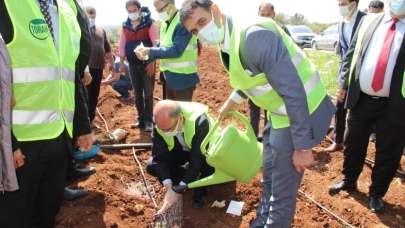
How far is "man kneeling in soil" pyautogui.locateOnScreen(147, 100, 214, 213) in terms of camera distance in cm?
307

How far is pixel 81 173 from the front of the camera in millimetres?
3971

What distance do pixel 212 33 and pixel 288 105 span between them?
0.60 meters

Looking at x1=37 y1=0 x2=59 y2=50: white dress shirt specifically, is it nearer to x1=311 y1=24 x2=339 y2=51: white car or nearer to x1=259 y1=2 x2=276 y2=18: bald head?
x1=259 y1=2 x2=276 y2=18: bald head

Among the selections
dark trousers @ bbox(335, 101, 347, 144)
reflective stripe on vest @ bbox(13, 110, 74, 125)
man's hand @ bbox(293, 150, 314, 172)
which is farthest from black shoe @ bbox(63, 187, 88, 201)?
dark trousers @ bbox(335, 101, 347, 144)

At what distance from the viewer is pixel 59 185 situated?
8.43 ft

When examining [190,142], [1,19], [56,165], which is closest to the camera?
[1,19]

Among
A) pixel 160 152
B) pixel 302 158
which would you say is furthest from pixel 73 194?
pixel 302 158

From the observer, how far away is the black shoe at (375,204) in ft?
11.7

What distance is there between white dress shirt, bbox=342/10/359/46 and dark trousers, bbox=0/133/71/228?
11.3 feet

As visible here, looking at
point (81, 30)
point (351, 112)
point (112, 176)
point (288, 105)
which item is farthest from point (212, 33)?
point (112, 176)

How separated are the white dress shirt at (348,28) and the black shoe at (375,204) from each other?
185cm

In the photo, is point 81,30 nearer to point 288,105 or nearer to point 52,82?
point 52,82

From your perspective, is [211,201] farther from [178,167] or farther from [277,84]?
[277,84]

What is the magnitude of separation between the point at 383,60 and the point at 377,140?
723mm
